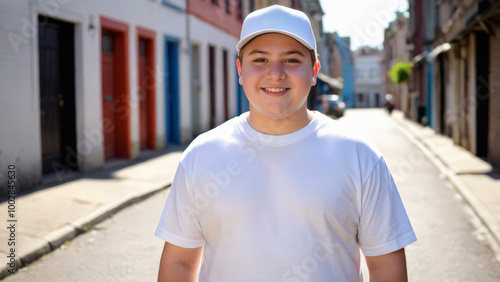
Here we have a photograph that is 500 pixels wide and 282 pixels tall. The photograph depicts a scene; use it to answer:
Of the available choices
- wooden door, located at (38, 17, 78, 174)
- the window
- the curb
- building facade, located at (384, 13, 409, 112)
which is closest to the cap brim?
the curb

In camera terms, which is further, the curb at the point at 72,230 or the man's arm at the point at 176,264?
the curb at the point at 72,230

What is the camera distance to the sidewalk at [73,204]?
5.54m

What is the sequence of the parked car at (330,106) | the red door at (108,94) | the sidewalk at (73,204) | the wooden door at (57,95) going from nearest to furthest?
the sidewalk at (73,204), the wooden door at (57,95), the red door at (108,94), the parked car at (330,106)

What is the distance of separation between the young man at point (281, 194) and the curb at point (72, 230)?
11.4 ft

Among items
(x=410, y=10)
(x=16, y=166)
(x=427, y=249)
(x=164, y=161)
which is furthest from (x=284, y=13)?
(x=410, y=10)

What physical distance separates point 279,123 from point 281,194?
27 cm

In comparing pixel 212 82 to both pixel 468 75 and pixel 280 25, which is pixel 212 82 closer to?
pixel 468 75

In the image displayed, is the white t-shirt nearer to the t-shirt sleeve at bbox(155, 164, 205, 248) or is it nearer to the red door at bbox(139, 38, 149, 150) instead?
the t-shirt sleeve at bbox(155, 164, 205, 248)

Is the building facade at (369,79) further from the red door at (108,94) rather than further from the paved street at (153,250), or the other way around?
the paved street at (153,250)

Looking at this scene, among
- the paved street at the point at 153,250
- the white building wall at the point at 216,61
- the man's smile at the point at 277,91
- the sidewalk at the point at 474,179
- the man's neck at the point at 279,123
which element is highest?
the white building wall at the point at 216,61

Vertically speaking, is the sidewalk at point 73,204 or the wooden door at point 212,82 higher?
the wooden door at point 212,82

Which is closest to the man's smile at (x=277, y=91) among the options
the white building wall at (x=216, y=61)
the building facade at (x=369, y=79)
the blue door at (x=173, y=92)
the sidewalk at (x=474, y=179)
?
the sidewalk at (x=474, y=179)

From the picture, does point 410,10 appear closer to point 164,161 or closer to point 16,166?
point 164,161

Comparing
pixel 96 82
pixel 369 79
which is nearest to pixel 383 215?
pixel 96 82
